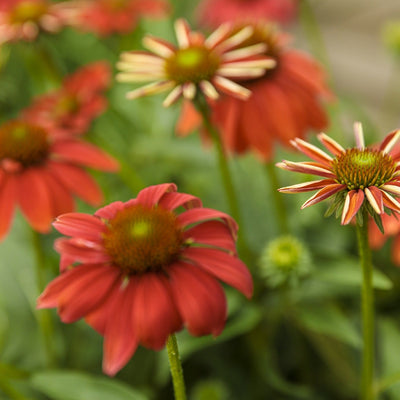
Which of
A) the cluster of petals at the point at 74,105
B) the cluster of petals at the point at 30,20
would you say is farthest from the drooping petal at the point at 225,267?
the cluster of petals at the point at 30,20

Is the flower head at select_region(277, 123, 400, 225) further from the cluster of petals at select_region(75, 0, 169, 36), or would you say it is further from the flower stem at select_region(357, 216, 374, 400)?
the cluster of petals at select_region(75, 0, 169, 36)

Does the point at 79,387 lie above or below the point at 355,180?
below

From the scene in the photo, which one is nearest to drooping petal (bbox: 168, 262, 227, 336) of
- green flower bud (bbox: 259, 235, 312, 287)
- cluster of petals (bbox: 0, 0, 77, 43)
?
green flower bud (bbox: 259, 235, 312, 287)

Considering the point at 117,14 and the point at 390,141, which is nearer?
the point at 390,141

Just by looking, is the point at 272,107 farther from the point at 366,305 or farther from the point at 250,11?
the point at 250,11

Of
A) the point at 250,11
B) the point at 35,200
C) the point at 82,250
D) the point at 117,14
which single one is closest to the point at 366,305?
the point at 82,250

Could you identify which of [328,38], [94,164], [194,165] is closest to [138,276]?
[94,164]

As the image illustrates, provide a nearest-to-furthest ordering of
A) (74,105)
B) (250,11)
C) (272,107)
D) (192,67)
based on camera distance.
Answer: (192,67), (272,107), (74,105), (250,11)
